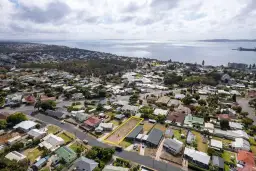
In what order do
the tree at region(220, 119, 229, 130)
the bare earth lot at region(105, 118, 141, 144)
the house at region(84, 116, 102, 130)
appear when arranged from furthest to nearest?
the tree at region(220, 119, 229, 130), the house at region(84, 116, 102, 130), the bare earth lot at region(105, 118, 141, 144)

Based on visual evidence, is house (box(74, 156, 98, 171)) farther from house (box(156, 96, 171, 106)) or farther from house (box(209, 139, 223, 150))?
house (box(156, 96, 171, 106))

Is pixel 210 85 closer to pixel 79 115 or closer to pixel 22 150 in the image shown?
pixel 79 115

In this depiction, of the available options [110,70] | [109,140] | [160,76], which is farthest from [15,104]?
[160,76]

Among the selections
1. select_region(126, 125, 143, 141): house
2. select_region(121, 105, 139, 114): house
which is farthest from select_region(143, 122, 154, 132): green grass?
select_region(121, 105, 139, 114): house

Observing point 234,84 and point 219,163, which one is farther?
point 234,84

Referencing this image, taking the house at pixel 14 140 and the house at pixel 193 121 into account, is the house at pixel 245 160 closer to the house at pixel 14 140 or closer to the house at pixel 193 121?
the house at pixel 193 121

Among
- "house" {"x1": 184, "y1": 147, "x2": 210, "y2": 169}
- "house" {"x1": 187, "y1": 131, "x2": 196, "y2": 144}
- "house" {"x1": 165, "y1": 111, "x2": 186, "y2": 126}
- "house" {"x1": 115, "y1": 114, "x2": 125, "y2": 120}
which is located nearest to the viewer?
"house" {"x1": 184, "y1": 147, "x2": 210, "y2": 169}
